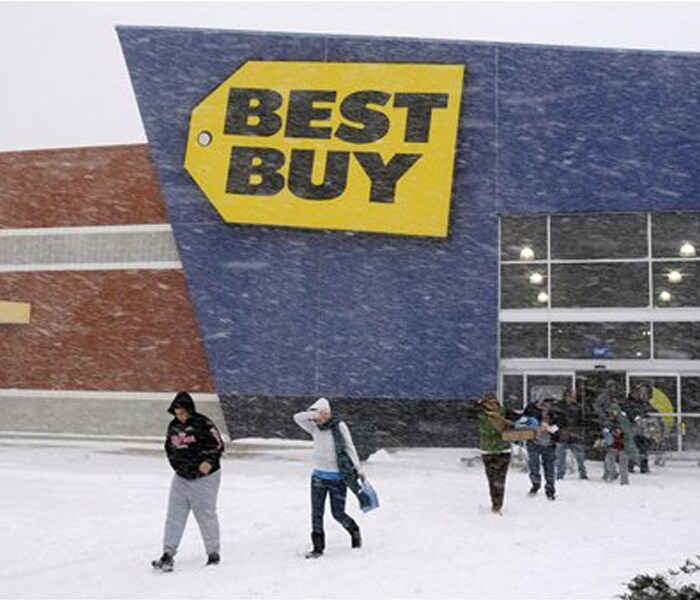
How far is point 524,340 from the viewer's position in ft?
73.1

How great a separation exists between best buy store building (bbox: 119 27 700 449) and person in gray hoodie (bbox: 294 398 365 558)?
1275 centimetres

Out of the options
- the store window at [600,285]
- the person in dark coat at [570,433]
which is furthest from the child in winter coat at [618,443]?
the store window at [600,285]

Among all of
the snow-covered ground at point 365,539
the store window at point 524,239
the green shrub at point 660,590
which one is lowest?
the snow-covered ground at point 365,539

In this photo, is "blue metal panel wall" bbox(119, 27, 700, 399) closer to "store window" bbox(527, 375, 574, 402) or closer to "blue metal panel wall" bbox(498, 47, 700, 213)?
"blue metal panel wall" bbox(498, 47, 700, 213)

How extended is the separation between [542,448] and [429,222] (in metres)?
10.0

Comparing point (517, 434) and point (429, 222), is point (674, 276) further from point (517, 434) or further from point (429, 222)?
point (517, 434)

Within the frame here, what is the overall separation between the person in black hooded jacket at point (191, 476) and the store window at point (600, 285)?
14980mm

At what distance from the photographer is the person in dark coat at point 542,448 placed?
512 inches

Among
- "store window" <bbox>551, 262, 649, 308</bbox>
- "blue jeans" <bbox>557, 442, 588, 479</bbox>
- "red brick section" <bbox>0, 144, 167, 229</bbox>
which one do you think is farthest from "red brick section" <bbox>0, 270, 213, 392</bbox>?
"blue jeans" <bbox>557, 442, 588, 479</bbox>

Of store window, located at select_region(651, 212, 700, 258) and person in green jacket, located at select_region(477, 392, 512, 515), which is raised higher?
store window, located at select_region(651, 212, 700, 258)

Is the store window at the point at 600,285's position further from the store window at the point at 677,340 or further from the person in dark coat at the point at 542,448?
the person in dark coat at the point at 542,448

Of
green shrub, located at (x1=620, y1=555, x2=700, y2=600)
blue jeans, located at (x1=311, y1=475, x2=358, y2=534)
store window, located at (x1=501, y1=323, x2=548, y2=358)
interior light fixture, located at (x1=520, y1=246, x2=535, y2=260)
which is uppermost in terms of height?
interior light fixture, located at (x1=520, y1=246, x2=535, y2=260)

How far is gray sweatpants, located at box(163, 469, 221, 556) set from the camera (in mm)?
8656

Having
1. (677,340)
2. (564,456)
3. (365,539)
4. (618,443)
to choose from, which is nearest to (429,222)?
(677,340)
